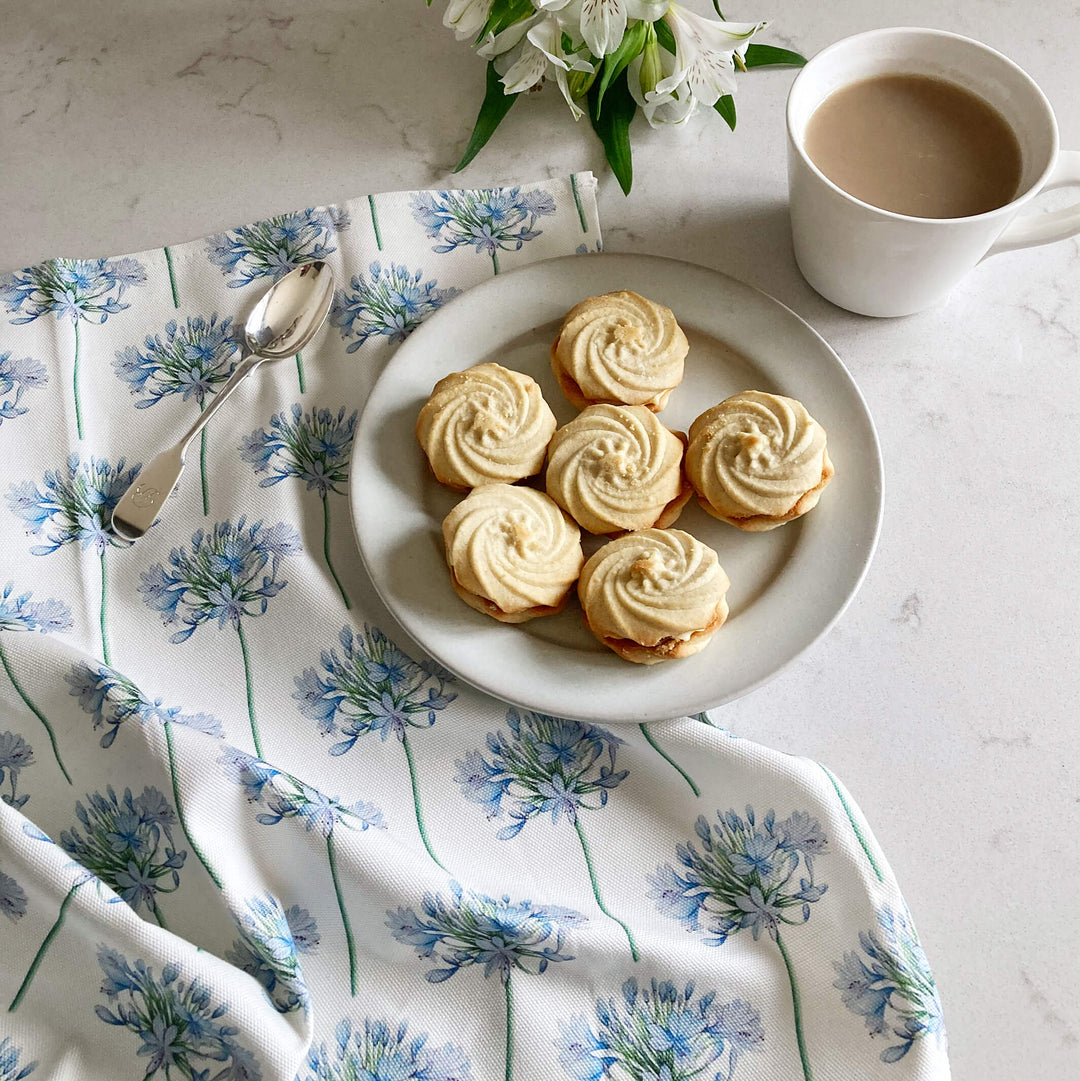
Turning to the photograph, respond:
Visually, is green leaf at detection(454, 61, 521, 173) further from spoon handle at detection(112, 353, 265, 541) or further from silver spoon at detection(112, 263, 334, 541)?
spoon handle at detection(112, 353, 265, 541)

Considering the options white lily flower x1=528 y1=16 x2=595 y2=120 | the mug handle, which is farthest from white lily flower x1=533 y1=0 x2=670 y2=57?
the mug handle

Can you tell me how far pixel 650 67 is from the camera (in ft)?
3.69

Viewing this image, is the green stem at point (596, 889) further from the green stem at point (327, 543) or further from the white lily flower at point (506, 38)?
the white lily flower at point (506, 38)

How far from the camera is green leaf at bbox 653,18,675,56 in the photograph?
1098 mm

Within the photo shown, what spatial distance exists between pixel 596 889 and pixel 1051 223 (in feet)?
2.45

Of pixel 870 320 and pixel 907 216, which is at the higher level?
pixel 907 216

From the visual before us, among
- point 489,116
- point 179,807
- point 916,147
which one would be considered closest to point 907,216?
point 916,147

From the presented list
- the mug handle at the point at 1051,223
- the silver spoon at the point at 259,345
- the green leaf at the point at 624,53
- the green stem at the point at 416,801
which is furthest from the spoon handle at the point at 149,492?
the mug handle at the point at 1051,223

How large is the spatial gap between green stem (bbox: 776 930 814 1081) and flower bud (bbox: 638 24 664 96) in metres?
0.85

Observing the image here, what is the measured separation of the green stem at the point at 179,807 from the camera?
0.86 m

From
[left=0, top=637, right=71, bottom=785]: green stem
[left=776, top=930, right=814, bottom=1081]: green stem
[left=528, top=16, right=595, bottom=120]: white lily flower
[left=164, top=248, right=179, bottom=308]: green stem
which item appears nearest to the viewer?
[left=776, top=930, right=814, bottom=1081]: green stem

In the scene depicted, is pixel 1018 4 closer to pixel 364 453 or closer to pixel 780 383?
pixel 780 383

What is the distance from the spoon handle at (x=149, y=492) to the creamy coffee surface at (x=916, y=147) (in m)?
0.68

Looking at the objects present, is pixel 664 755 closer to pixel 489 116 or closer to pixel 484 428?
pixel 484 428
